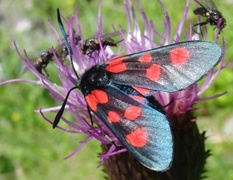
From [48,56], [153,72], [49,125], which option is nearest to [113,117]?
[153,72]

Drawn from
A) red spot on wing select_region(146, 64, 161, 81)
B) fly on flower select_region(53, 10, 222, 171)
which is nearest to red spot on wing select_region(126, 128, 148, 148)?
fly on flower select_region(53, 10, 222, 171)

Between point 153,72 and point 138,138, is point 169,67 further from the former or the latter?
point 138,138

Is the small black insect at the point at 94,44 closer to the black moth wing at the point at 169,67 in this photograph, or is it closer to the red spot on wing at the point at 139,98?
the black moth wing at the point at 169,67

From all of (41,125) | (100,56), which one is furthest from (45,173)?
(100,56)

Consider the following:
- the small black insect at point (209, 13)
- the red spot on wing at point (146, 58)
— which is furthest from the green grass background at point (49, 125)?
the red spot on wing at point (146, 58)

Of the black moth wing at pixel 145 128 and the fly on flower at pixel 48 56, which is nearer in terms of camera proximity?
the black moth wing at pixel 145 128

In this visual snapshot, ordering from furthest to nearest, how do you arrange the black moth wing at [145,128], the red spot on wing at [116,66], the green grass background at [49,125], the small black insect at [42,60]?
the green grass background at [49,125] < the small black insect at [42,60] < the red spot on wing at [116,66] < the black moth wing at [145,128]

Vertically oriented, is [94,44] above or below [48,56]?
above

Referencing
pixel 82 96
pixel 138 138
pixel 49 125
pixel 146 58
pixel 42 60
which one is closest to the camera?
pixel 138 138
